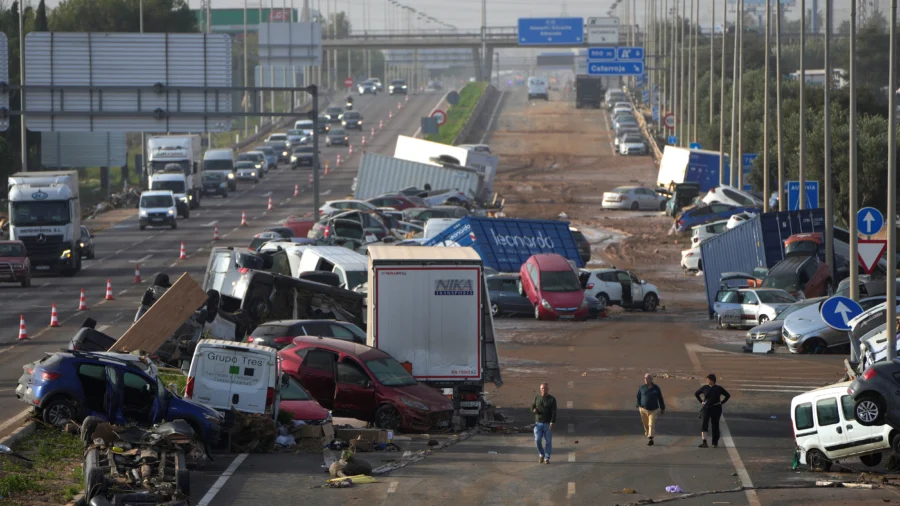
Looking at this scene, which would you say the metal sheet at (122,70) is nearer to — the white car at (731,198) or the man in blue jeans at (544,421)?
the white car at (731,198)

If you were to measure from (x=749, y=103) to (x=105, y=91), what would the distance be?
41486 millimetres

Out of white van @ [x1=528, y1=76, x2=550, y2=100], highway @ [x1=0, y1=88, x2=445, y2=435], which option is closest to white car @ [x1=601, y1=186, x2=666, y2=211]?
highway @ [x1=0, y1=88, x2=445, y2=435]

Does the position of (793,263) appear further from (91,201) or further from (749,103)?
(91,201)

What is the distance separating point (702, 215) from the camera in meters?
59.3

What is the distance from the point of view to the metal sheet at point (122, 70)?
52656 millimetres

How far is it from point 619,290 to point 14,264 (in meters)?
18.3

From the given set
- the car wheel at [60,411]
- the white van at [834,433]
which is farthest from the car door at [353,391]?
the white van at [834,433]

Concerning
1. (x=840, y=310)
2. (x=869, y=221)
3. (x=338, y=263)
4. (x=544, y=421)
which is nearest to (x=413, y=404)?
(x=544, y=421)

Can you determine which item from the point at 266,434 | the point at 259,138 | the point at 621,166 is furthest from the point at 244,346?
the point at 259,138

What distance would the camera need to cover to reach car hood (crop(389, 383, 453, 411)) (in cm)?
2225

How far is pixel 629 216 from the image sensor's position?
219 feet

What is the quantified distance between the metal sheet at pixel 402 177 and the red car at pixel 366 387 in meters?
42.3

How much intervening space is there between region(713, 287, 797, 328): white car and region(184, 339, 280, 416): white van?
61.8 feet

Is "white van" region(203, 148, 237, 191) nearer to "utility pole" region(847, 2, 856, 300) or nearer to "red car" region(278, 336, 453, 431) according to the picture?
"utility pole" region(847, 2, 856, 300)
